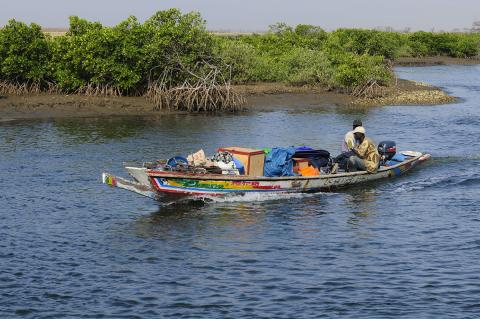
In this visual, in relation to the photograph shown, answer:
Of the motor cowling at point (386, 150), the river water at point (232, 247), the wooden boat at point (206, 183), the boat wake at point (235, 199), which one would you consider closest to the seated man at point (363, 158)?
the river water at point (232, 247)

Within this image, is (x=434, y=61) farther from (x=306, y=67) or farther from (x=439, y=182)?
(x=439, y=182)

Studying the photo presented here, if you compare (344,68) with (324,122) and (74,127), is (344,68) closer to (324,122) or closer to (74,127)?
(324,122)

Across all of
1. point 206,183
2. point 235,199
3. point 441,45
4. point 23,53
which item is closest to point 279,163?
point 235,199

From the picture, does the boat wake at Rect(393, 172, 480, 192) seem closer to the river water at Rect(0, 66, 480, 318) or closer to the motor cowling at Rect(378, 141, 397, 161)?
the river water at Rect(0, 66, 480, 318)

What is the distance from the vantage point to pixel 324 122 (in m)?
39.6

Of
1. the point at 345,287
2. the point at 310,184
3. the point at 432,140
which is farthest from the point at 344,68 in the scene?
the point at 345,287

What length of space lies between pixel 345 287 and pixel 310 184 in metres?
7.65

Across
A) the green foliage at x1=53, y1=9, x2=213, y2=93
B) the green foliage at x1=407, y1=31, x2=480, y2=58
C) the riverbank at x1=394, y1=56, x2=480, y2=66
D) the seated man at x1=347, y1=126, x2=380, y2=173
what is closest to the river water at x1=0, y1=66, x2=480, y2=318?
the seated man at x1=347, y1=126, x2=380, y2=173

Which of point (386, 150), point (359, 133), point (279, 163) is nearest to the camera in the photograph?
point (279, 163)

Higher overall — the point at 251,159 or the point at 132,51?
the point at 132,51

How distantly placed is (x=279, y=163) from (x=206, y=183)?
A: 255 centimetres

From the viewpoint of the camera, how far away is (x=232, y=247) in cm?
1777

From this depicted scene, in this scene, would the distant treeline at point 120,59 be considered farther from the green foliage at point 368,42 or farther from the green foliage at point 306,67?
the green foliage at point 368,42

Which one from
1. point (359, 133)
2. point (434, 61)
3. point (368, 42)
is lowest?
point (359, 133)
